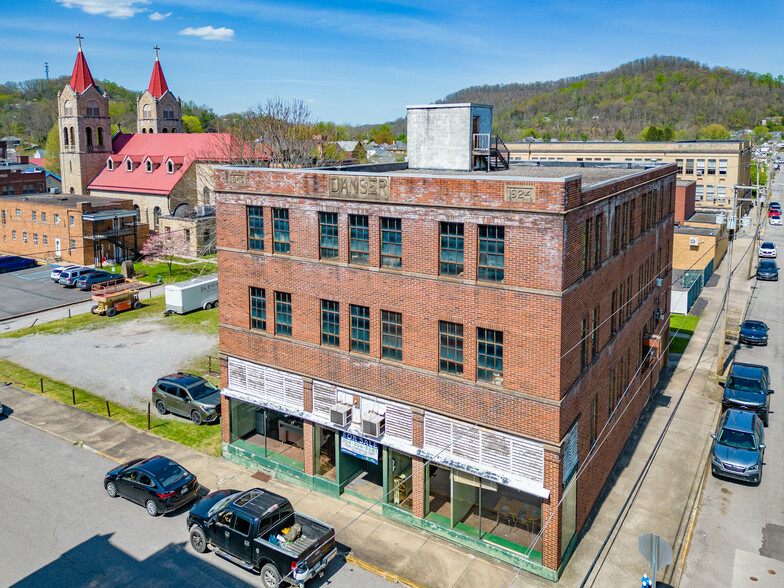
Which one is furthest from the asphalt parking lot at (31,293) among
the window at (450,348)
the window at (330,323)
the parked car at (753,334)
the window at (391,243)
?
the parked car at (753,334)

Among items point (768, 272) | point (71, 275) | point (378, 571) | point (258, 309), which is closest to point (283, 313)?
point (258, 309)

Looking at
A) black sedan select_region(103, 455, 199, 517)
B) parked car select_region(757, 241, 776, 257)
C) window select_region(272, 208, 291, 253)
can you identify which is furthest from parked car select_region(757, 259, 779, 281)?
black sedan select_region(103, 455, 199, 517)

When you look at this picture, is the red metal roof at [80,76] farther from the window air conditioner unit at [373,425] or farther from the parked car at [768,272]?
the parked car at [768,272]

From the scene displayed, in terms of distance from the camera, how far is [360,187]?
20234mm

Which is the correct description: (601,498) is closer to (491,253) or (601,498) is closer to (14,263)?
(491,253)

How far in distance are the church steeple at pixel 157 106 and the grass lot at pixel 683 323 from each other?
7292 cm

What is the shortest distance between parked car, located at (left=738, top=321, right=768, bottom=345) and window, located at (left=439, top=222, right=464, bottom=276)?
2861 centimetres

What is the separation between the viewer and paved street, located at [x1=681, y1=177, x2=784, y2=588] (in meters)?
18.6

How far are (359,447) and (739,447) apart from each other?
1443 centimetres

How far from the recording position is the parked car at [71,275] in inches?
2196

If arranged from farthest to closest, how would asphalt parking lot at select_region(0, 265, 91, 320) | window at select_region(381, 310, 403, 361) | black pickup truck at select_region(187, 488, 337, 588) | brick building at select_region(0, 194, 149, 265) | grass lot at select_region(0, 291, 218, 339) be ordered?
brick building at select_region(0, 194, 149, 265) < asphalt parking lot at select_region(0, 265, 91, 320) < grass lot at select_region(0, 291, 218, 339) < window at select_region(381, 310, 403, 361) < black pickup truck at select_region(187, 488, 337, 588)

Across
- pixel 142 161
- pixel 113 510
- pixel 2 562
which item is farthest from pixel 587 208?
pixel 142 161

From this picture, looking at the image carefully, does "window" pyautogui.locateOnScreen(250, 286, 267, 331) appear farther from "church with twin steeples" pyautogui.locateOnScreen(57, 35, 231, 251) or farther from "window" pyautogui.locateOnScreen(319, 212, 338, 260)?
"church with twin steeples" pyautogui.locateOnScreen(57, 35, 231, 251)

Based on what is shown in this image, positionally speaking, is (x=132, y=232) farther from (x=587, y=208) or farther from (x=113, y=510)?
(x=587, y=208)
